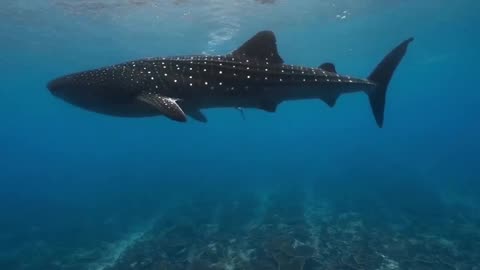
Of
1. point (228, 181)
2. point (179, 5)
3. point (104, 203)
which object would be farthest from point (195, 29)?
point (104, 203)

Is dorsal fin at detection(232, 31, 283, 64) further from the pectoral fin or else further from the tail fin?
the tail fin

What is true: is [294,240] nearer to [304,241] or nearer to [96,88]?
[304,241]

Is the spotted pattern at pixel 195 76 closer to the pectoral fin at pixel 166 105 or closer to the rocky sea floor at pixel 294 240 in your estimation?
the pectoral fin at pixel 166 105

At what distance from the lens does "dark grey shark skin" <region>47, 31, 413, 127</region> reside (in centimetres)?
571

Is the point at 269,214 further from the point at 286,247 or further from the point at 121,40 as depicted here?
the point at 121,40

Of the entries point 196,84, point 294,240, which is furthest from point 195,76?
point 294,240

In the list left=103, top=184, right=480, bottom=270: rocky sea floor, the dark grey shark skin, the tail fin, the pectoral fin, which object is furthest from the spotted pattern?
left=103, top=184, right=480, bottom=270: rocky sea floor

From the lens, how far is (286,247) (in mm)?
14172

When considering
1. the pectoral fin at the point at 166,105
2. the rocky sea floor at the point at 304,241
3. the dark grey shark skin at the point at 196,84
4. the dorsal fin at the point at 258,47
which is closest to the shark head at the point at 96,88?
the dark grey shark skin at the point at 196,84

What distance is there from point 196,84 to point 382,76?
4.02 m

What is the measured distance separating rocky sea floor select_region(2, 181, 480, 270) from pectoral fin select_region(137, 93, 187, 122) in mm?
9047

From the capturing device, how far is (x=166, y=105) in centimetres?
544

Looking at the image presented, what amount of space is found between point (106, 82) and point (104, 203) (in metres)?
26.3

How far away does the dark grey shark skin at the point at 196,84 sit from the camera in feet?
18.7
